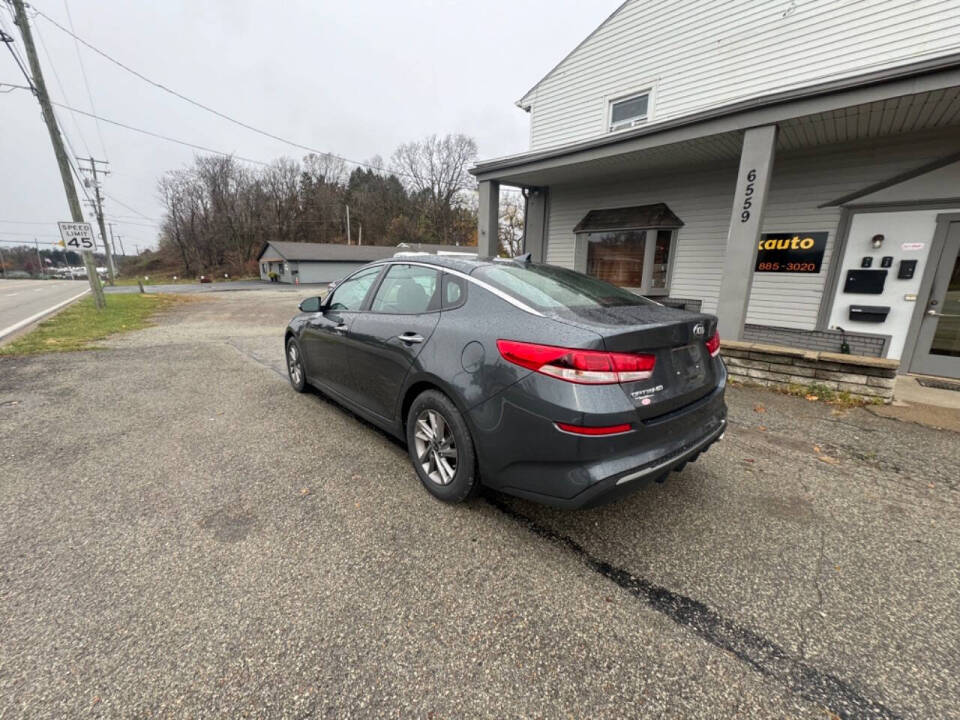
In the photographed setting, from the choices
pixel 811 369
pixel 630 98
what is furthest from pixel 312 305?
pixel 630 98

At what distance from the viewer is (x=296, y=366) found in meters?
4.66

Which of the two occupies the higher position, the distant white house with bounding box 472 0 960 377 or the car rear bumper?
the distant white house with bounding box 472 0 960 377

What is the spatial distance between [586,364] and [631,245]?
23.1 ft

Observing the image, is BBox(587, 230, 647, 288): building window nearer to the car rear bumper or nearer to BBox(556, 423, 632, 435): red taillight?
the car rear bumper

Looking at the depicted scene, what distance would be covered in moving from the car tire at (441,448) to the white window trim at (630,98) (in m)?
7.21

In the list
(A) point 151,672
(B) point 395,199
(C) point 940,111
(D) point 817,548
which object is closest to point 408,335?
(A) point 151,672

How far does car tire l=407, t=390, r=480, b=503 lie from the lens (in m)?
2.38

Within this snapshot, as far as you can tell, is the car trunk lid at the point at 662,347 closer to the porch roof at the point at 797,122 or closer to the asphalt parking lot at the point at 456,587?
the asphalt parking lot at the point at 456,587

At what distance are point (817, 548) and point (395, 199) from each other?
181ft

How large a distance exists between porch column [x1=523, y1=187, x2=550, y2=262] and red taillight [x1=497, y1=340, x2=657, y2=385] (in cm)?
789

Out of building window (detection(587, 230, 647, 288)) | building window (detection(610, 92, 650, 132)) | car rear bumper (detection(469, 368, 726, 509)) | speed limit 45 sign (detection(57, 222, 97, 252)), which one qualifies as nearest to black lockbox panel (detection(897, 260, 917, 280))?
building window (detection(587, 230, 647, 288))

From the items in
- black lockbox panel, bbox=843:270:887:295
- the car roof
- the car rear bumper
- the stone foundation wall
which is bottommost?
the stone foundation wall

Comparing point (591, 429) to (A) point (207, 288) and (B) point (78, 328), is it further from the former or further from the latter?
(A) point (207, 288)

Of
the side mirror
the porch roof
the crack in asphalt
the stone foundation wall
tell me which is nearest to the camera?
the crack in asphalt
